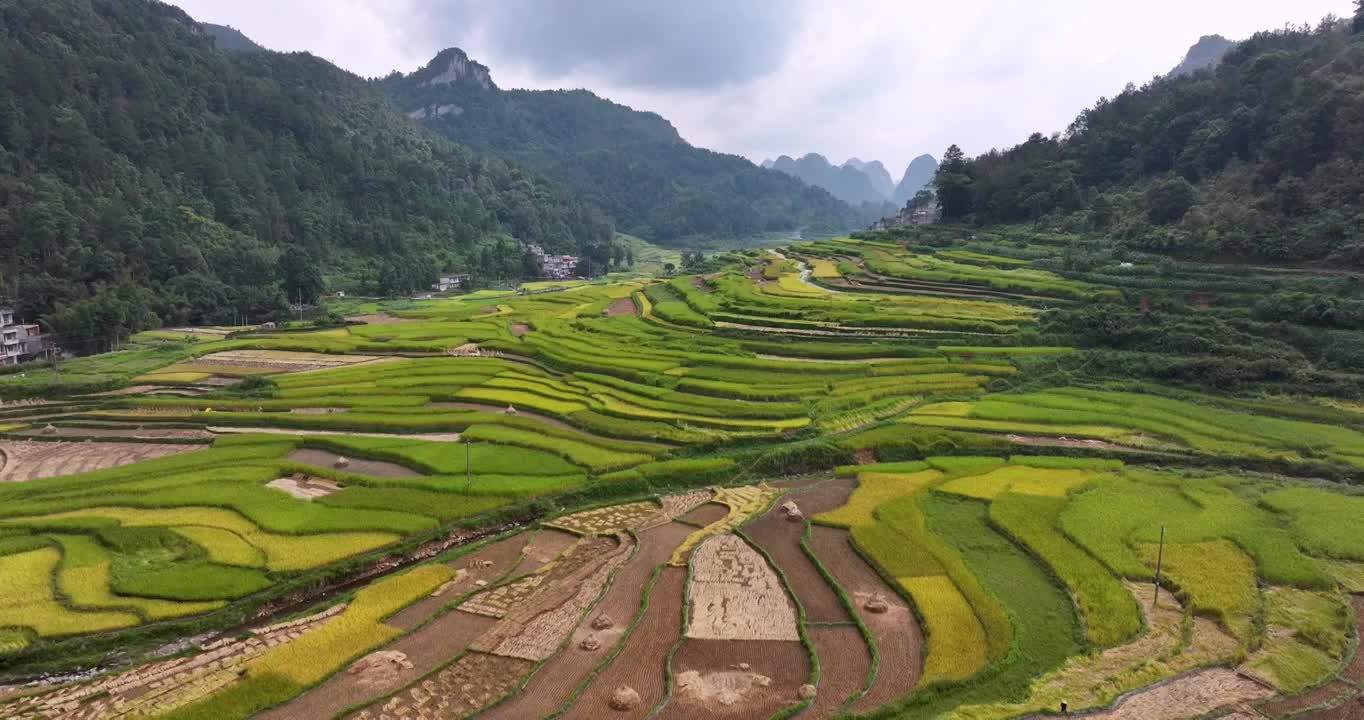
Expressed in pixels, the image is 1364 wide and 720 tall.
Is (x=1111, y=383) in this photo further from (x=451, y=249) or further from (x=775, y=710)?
(x=451, y=249)

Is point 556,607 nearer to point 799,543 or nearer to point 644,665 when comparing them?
point 644,665

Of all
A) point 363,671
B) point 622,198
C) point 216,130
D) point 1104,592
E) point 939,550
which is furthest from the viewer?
point 622,198

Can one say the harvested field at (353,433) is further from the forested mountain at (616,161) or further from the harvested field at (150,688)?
the forested mountain at (616,161)

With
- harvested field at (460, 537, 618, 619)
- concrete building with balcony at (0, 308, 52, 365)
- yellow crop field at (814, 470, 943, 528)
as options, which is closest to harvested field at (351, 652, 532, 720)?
harvested field at (460, 537, 618, 619)

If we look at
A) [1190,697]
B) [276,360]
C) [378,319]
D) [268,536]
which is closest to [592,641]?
[268,536]

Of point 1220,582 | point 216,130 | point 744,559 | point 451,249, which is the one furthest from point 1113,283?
point 216,130
